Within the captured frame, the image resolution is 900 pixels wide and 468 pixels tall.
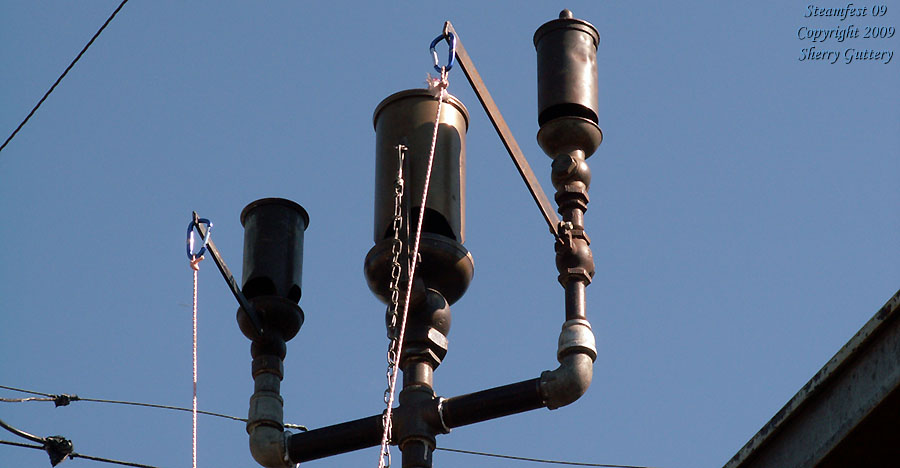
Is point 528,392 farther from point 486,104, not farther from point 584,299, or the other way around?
point 486,104

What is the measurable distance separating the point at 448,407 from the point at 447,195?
3.44 feet

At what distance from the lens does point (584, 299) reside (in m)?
6.46

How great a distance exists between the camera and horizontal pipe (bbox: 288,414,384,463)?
609cm

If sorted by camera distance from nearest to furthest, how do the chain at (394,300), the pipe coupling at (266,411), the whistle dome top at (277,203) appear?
the chain at (394,300), the pipe coupling at (266,411), the whistle dome top at (277,203)

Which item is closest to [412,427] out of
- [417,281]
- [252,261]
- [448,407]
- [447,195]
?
[448,407]

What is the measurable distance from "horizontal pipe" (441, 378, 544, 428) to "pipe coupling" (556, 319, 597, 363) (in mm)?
306

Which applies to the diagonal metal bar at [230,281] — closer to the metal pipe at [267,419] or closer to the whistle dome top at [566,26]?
the metal pipe at [267,419]

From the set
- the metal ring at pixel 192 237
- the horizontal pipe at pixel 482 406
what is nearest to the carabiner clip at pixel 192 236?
the metal ring at pixel 192 237

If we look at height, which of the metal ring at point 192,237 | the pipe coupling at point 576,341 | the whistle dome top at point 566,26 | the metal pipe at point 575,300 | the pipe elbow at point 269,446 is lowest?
the pipe elbow at point 269,446

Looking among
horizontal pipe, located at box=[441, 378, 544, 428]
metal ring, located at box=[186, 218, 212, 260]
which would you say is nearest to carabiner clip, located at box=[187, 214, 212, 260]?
metal ring, located at box=[186, 218, 212, 260]

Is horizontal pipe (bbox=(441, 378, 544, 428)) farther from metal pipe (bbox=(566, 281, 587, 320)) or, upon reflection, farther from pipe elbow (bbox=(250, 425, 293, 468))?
pipe elbow (bbox=(250, 425, 293, 468))

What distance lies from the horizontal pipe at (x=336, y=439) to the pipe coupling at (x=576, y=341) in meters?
0.77

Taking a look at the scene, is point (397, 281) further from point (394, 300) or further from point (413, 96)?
point (413, 96)

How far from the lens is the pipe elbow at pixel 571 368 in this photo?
20.0 ft
